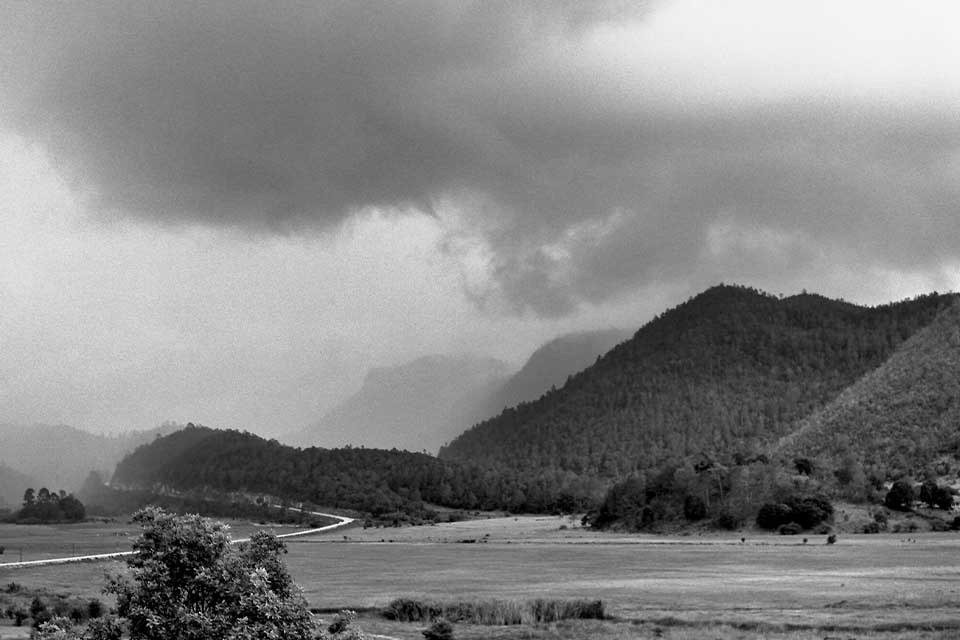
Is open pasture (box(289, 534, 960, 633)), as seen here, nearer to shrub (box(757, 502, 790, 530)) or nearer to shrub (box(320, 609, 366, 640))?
shrub (box(757, 502, 790, 530))

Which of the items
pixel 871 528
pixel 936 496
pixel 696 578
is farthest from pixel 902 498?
pixel 696 578

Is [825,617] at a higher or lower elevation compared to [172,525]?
lower

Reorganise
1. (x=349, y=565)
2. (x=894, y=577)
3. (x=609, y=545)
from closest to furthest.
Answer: (x=894, y=577) → (x=349, y=565) → (x=609, y=545)

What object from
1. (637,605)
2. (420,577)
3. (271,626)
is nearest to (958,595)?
(637,605)

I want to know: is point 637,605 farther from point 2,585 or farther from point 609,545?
point 609,545

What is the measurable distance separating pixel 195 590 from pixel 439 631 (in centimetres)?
4429

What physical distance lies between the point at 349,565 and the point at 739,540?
230 ft

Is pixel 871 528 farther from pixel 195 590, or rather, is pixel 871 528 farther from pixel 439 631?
pixel 195 590

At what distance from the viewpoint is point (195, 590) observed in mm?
30703

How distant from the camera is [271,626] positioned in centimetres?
2978

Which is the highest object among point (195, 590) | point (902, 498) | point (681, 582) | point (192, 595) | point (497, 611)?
point (902, 498)

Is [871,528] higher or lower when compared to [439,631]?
higher

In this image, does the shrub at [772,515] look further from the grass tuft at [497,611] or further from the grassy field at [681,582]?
the grass tuft at [497,611]

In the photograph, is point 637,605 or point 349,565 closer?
point 637,605
